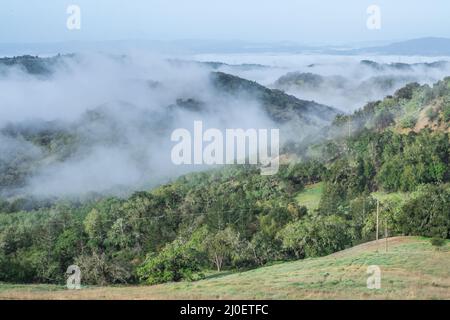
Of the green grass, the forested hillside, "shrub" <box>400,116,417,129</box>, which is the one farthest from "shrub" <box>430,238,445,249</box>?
"shrub" <box>400,116,417,129</box>

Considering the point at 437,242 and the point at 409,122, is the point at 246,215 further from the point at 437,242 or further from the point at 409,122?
the point at 409,122

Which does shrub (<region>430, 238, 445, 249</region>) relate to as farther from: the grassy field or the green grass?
the green grass

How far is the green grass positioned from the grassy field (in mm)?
8799

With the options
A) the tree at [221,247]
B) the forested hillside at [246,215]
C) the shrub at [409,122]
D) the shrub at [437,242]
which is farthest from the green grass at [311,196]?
the shrub at [437,242]

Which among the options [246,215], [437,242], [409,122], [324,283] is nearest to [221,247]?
[246,215]

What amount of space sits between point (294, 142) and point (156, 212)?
13.1 metres

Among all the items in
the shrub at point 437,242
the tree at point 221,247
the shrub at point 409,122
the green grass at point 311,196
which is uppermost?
the shrub at point 409,122

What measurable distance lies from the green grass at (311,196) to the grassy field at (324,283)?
8799mm

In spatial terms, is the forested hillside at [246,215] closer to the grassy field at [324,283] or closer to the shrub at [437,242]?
the shrub at [437,242]

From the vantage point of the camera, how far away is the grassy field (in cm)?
1838

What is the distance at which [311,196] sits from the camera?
33.3 m

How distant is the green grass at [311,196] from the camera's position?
105 ft
